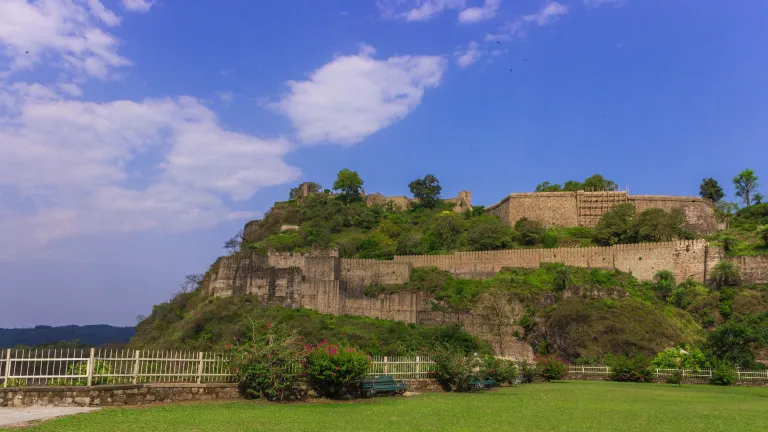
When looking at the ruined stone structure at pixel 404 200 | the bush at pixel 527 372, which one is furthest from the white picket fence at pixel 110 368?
the ruined stone structure at pixel 404 200

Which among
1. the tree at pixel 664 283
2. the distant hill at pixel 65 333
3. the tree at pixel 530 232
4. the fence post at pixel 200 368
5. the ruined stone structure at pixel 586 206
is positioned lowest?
the distant hill at pixel 65 333

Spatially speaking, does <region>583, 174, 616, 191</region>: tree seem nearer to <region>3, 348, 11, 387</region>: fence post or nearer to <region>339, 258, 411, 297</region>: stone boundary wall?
<region>339, 258, 411, 297</region>: stone boundary wall

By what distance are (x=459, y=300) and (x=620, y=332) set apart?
11936 mm

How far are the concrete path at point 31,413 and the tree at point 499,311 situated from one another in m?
31.0

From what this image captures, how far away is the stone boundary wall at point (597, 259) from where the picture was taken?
4241 centimetres

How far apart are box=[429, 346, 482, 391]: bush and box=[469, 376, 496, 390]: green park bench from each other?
7.2 inches

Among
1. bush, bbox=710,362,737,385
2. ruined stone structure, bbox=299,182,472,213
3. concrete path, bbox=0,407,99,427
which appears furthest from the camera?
ruined stone structure, bbox=299,182,472,213

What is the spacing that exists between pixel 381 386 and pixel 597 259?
34426 millimetres

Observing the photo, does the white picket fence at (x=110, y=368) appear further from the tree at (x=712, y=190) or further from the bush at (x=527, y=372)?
the tree at (x=712, y=190)

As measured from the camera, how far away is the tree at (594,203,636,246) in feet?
165

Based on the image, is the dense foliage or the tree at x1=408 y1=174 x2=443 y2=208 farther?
the tree at x1=408 y1=174 x2=443 y2=208

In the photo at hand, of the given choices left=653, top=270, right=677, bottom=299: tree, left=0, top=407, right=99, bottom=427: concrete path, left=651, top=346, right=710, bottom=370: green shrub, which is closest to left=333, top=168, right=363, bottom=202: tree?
left=653, top=270, right=677, bottom=299: tree

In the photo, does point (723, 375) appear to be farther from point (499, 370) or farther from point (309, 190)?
point (309, 190)

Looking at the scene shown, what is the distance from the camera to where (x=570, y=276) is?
41750 millimetres
